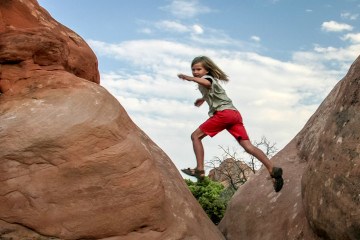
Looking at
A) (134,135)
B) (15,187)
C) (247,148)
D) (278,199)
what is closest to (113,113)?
(134,135)

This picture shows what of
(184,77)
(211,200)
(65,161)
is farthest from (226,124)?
(211,200)

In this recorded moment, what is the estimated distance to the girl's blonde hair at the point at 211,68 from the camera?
21.8 feet

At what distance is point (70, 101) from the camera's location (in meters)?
5.25

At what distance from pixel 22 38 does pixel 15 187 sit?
6.19 feet

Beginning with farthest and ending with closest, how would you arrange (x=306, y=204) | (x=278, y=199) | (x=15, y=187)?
(x=278, y=199) → (x=306, y=204) → (x=15, y=187)

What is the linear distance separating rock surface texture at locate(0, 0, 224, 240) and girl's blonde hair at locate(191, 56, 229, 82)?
5.39 feet

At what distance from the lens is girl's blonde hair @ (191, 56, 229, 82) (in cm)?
663

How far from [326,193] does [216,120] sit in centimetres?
214

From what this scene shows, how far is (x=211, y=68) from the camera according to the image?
6.64 metres

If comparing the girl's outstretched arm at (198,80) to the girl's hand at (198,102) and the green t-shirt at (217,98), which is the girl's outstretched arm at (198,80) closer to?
the green t-shirt at (217,98)

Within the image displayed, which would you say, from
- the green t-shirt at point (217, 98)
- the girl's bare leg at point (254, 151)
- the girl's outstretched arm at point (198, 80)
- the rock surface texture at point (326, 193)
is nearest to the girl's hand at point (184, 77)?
the girl's outstretched arm at point (198, 80)

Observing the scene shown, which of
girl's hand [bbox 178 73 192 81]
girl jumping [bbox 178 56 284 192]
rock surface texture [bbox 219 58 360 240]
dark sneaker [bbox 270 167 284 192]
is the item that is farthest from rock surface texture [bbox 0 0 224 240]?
dark sneaker [bbox 270 167 284 192]

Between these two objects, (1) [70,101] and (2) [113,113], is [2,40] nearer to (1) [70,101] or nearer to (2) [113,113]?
(1) [70,101]

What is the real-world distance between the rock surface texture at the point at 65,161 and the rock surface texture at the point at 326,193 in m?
1.62
